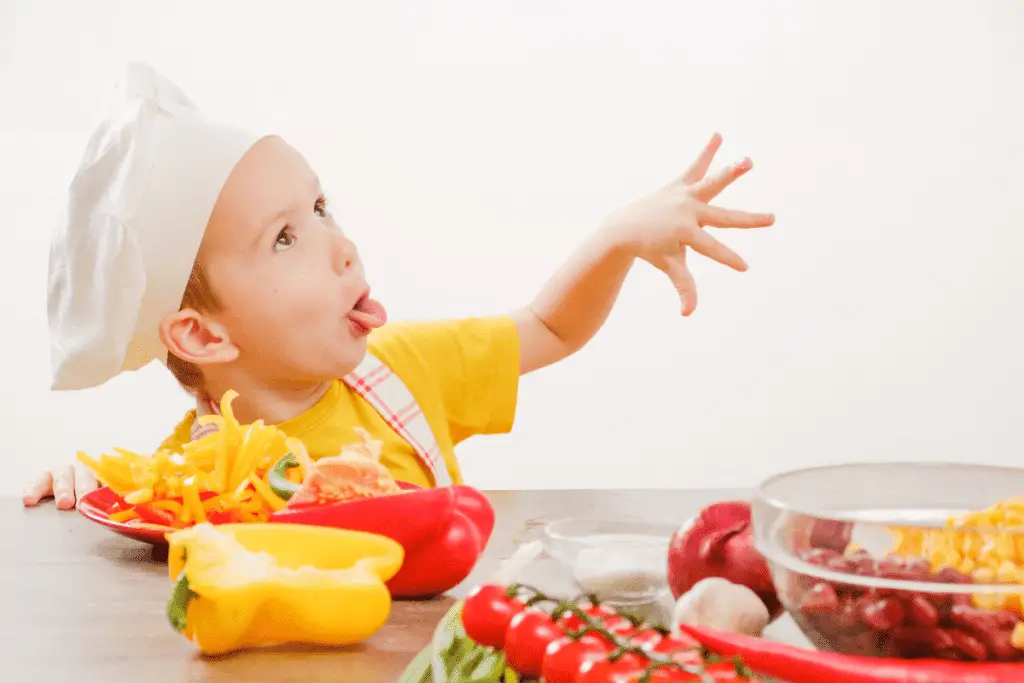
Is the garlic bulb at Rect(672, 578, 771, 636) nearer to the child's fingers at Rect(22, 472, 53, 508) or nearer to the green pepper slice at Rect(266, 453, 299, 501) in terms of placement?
the green pepper slice at Rect(266, 453, 299, 501)

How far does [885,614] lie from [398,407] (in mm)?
902

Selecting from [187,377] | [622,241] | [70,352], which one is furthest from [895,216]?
[70,352]

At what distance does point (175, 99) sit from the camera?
3.87ft

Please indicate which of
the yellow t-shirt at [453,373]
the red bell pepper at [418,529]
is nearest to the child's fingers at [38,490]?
the yellow t-shirt at [453,373]

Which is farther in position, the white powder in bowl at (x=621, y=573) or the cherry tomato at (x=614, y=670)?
the white powder in bowl at (x=621, y=573)

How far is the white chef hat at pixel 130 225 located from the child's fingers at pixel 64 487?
129 mm

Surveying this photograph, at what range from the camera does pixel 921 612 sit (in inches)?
19.8

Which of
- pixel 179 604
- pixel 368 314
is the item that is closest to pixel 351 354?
pixel 368 314

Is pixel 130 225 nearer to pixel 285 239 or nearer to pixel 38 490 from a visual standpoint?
pixel 285 239

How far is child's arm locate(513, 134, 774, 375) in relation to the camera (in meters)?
1.15

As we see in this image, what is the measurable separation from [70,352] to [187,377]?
17 cm

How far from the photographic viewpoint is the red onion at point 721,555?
0.63 m

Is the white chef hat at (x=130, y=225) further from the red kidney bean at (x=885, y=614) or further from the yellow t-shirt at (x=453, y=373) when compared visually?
the red kidney bean at (x=885, y=614)

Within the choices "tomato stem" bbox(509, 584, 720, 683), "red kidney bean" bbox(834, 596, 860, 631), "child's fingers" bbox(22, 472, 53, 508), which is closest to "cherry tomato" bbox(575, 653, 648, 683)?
"tomato stem" bbox(509, 584, 720, 683)
